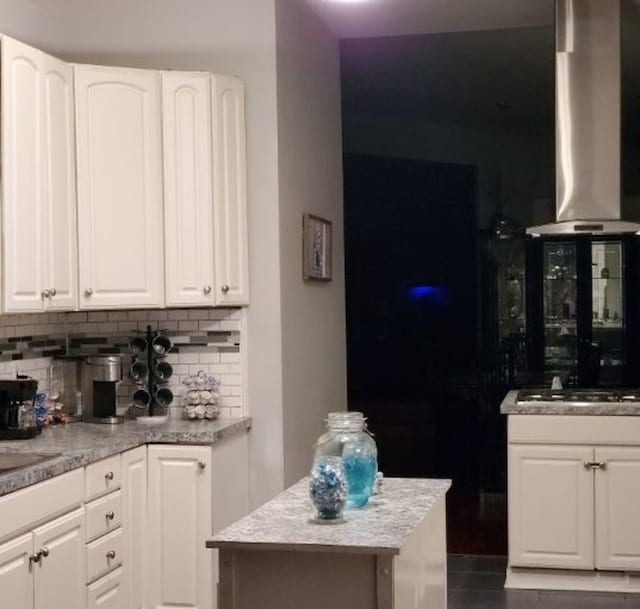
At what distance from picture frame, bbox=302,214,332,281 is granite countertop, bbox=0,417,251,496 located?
89cm

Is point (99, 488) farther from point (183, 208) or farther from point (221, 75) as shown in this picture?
point (221, 75)

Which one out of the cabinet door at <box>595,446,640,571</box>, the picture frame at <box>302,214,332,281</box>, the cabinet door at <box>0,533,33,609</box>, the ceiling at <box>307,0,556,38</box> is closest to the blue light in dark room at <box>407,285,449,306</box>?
the picture frame at <box>302,214,332,281</box>

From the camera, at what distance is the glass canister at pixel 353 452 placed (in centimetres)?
281

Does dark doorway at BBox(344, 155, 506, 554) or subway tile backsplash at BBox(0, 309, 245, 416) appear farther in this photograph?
dark doorway at BBox(344, 155, 506, 554)

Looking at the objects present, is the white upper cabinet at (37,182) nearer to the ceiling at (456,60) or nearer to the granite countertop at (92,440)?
the granite countertop at (92,440)

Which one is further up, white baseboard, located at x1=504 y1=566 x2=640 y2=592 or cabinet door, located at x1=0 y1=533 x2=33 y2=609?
cabinet door, located at x1=0 y1=533 x2=33 y2=609

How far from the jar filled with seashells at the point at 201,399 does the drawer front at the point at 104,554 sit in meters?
0.74

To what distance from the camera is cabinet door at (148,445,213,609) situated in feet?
13.5

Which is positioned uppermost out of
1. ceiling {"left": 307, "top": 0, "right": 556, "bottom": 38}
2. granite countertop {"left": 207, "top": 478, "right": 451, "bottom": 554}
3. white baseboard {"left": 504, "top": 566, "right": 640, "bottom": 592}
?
ceiling {"left": 307, "top": 0, "right": 556, "bottom": 38}

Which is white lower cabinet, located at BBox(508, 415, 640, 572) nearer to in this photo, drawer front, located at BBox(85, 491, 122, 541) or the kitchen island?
drawer front, located at BBox(85, 491, 122, 541)

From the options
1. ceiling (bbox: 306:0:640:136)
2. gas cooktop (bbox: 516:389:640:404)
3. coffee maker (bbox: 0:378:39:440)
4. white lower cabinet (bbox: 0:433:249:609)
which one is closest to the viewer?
white lower cabinet (bbox: 0:433:249:609)

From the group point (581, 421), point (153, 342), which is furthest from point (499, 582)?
point (153, 342)

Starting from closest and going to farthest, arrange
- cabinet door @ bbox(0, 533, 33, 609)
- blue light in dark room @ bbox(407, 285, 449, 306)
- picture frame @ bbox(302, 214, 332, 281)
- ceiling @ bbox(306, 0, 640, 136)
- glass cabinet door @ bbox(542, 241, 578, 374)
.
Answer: cabinet door @ bbox(0, 533, 33, 609) < picture frame @ bbox(302, 214, 332, 281) < ceiling @ bbox(306, 0, 640, 136) < glass cabinet door @ bbox(542, 241, 578, 374) < blue light in dark room @ bbox(407, 285, 449, 306)

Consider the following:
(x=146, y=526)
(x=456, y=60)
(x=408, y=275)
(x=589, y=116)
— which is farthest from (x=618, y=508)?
(x=408, y=275)
